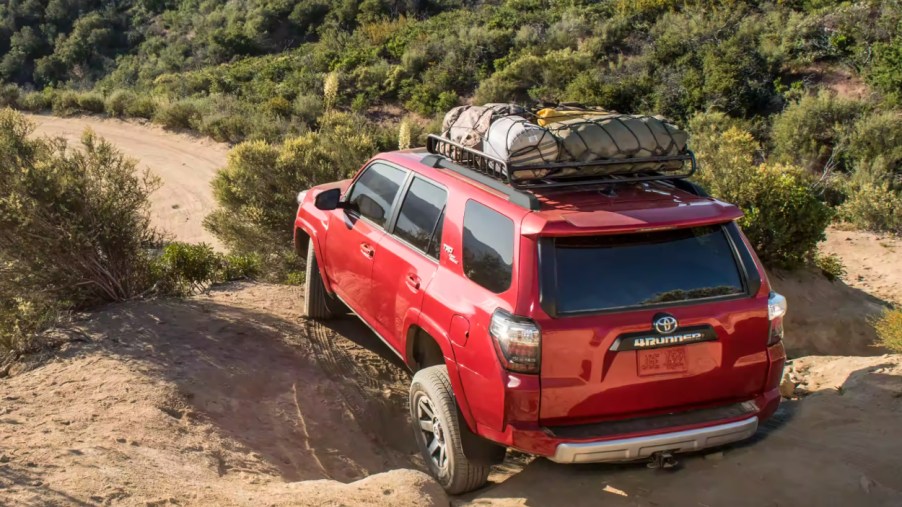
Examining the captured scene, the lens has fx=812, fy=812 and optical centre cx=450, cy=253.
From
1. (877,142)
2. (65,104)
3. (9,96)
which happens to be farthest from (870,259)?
(9,96)

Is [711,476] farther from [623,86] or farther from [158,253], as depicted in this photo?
[623,86]

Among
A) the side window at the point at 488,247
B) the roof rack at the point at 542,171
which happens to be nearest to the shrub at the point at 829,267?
the roof rack at the point at 542,171

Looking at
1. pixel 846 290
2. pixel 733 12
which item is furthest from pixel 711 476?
pixel 733 12

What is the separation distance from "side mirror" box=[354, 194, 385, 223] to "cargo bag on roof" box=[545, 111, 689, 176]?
1479 mm

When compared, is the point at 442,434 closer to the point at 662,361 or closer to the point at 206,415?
the point at 662,361

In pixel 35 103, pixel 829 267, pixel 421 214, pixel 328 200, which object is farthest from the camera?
pixel 35 103

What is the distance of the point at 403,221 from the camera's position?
5504 mm

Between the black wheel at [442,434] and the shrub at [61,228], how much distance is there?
337 centimetres

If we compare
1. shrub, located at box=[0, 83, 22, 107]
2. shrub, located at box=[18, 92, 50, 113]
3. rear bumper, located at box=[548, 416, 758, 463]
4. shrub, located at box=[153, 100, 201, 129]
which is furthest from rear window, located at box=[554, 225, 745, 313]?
shrub, located at box=[0, 83, 22, 107]

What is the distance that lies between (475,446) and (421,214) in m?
1.57

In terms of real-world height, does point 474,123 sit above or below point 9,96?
above

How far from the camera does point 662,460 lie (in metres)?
4.28

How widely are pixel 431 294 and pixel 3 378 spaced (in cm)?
339

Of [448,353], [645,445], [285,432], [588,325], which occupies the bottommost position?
[285,432]
